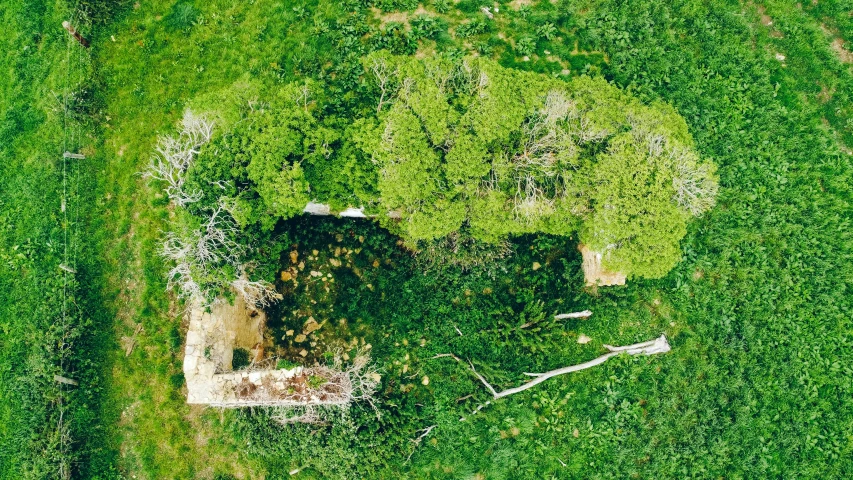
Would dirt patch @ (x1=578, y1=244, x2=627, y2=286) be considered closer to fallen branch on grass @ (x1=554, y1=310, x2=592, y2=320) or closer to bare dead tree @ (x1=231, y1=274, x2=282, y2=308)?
fallen branch on grass @ (x1=554, y1=310, x2=592, y2=320)

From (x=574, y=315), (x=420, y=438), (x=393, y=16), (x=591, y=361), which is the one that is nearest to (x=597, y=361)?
(x=591, y=361)

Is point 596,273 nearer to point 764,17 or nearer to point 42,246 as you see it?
point 764,17

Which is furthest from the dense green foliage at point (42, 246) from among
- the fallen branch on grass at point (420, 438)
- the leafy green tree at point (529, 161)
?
the leafy green tree at point (529, 161)

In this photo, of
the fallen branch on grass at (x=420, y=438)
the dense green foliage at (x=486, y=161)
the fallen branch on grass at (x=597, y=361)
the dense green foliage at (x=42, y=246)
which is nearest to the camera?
the dense green foliage at (x=486, y=161)

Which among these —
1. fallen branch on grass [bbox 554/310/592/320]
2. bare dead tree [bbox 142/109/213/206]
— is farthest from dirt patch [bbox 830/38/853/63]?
bare dead tree [bbox 142/109/213/206]

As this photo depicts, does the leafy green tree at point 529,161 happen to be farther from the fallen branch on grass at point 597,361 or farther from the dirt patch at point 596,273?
the fallen branch on grass at point 597,361

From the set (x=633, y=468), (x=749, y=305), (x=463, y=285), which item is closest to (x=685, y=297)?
(x=749, y=305)

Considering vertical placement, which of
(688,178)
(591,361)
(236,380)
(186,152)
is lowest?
(591,361)

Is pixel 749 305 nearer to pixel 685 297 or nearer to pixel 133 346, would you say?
pixel 685 297
